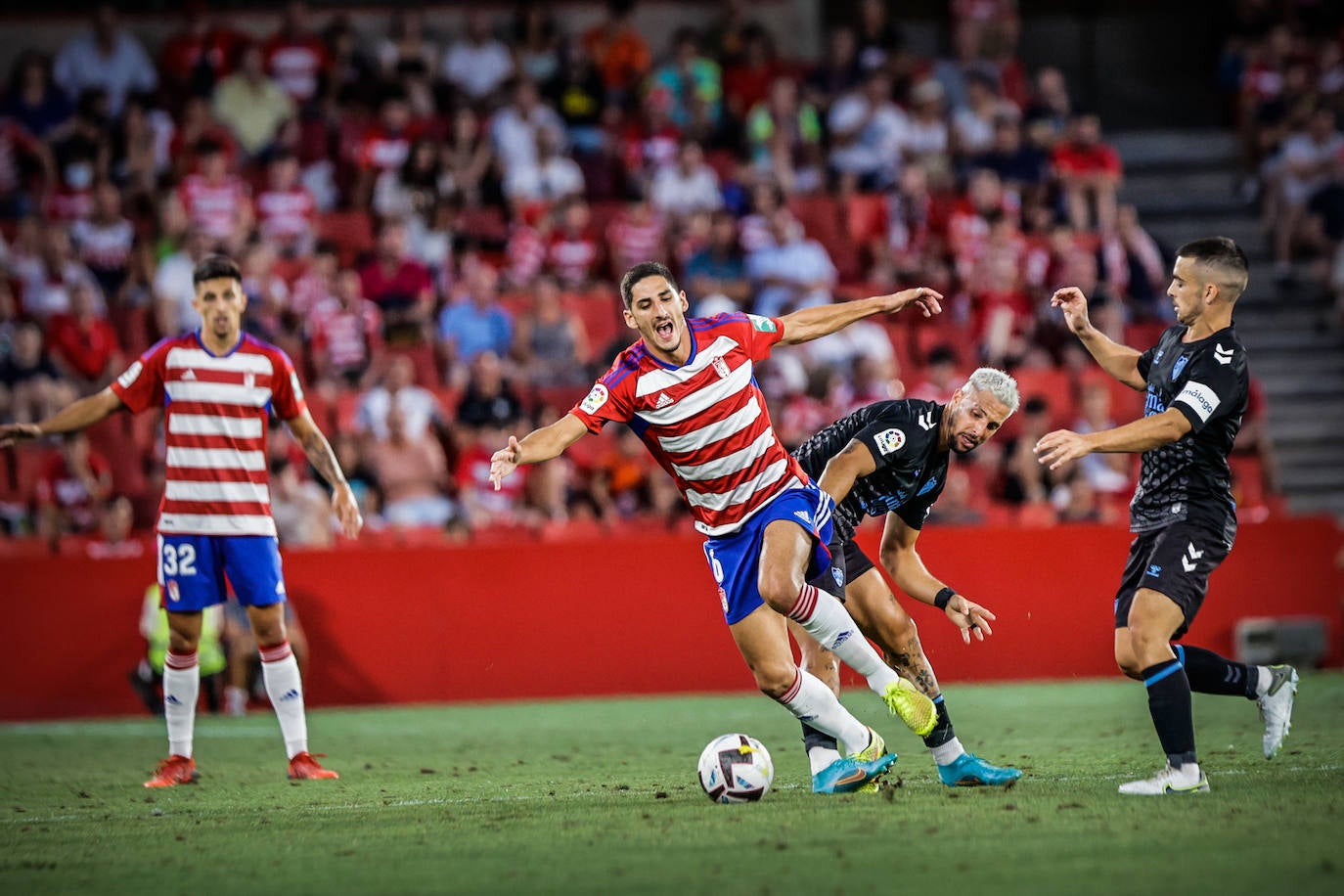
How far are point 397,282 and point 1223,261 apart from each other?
1025 cm

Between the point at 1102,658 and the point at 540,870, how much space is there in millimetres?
8425

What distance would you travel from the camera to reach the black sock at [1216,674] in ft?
22.8

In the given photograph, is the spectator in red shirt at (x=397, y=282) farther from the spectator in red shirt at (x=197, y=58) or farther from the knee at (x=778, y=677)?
the knee at (x=778, y=677)

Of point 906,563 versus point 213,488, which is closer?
point 906,563

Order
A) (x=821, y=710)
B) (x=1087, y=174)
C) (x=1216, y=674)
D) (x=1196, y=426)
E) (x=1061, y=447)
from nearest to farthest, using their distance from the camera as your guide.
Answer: (x=1061, y=447) → (x=1196, y=426) → (x=821, y=710) → (x=1216, y=674) → (x=1087, y=174)

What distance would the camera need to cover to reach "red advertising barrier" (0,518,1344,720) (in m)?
12.2

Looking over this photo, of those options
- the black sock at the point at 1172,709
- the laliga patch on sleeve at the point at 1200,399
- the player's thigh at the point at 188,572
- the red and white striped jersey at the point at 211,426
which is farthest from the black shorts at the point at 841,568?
the player's thigh at the point at 188,572

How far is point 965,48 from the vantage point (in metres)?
19.0

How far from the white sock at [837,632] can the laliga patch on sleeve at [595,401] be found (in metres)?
1.19

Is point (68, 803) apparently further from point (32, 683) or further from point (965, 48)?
point (965, 48)

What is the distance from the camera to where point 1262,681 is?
705 cm

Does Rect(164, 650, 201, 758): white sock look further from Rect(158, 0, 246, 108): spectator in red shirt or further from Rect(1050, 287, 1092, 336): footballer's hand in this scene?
Rect(158, 0, 246, 108): spectator in red shirt

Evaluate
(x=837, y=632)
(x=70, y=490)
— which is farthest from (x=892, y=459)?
(x=70, y=490)

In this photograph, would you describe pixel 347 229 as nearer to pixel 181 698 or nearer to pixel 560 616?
pixel 560 616
